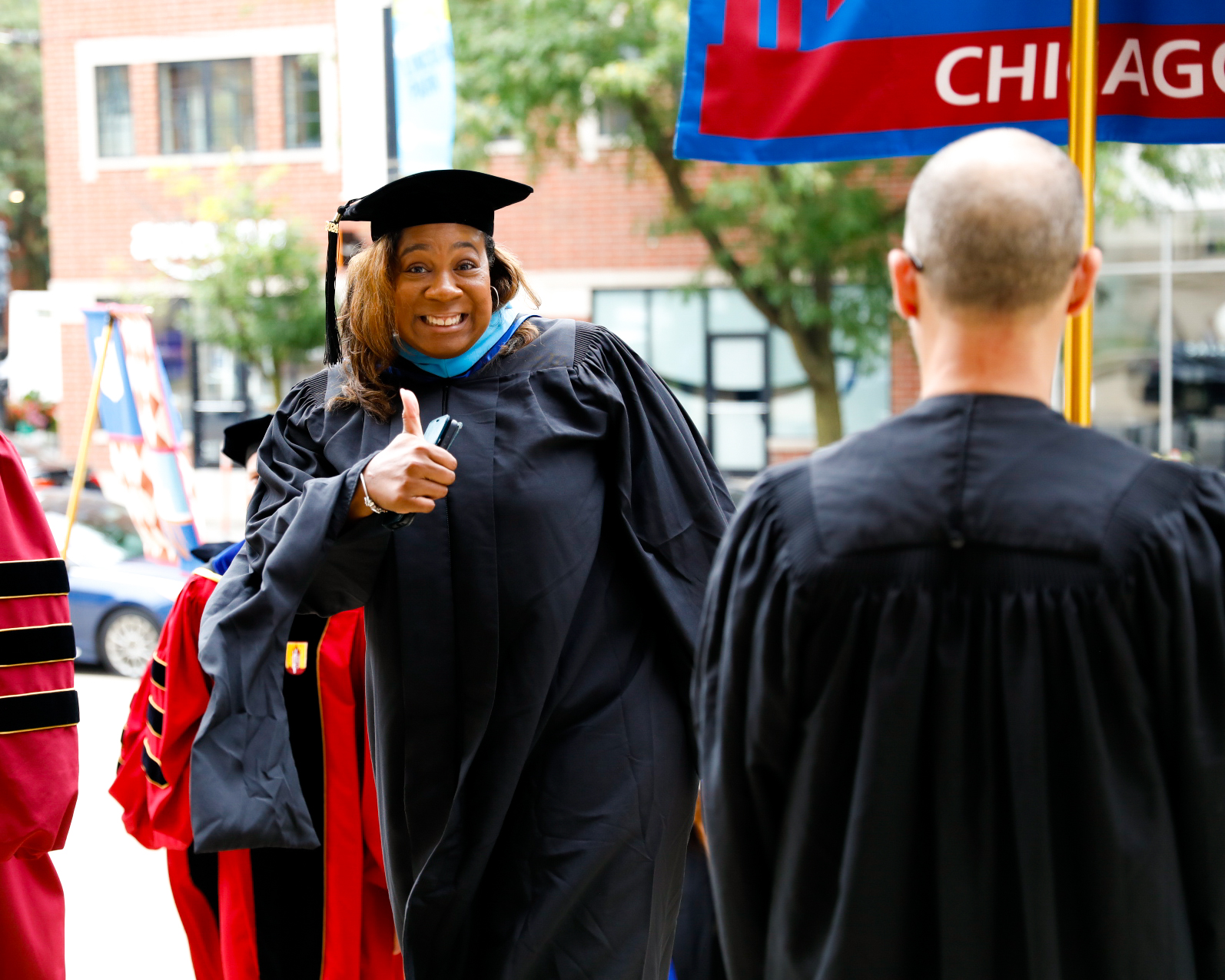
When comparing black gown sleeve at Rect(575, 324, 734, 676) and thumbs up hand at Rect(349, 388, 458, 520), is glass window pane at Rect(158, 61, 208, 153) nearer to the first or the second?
black gown sleeve at Rect(575, 324, 734, 676)

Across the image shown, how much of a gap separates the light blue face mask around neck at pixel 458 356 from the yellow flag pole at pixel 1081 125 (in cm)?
119

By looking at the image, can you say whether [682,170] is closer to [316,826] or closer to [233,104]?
[233,104]

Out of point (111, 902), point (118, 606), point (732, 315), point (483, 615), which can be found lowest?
point (111, 902)

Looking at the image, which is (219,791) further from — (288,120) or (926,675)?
(288,120)

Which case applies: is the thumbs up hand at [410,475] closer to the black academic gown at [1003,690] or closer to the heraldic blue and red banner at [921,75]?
the black academic gown at [1003,690]

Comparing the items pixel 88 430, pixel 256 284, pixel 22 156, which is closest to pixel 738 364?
pixel 256 284

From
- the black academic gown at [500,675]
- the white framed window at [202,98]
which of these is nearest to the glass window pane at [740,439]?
the white framed window at [202,98]

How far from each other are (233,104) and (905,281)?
63.4ft

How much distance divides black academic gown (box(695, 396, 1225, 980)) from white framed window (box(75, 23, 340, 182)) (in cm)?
1798

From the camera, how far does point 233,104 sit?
63.4 ft

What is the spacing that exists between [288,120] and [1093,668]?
62.9 ft

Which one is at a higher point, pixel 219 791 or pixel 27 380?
pixel 27 380

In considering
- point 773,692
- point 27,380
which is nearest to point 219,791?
point 773,692

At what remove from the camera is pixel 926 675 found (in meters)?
1.58
